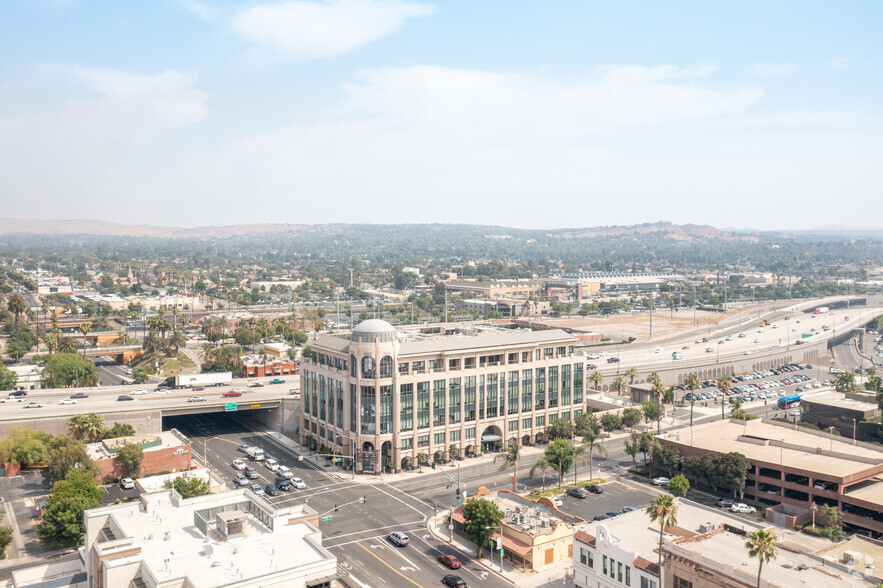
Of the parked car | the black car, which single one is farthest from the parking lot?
the black car

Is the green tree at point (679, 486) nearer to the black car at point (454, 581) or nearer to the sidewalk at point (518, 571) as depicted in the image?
the sidewalk at point (518, 571)

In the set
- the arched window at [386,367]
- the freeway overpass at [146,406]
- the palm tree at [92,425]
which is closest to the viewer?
the palm tree at [92,425]

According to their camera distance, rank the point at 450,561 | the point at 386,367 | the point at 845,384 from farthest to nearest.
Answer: the point at 845,384 → the point at 386,367 → the point at 450,561

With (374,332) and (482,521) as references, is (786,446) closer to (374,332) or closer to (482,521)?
(482,521)

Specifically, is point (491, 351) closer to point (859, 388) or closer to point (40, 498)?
point (40, 498)

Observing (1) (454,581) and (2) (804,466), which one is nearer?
(1) (454,581)

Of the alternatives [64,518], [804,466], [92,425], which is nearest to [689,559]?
[804,466]

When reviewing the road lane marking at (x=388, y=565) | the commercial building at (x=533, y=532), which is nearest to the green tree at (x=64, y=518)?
the road lane marking at (x=388, y=565)
